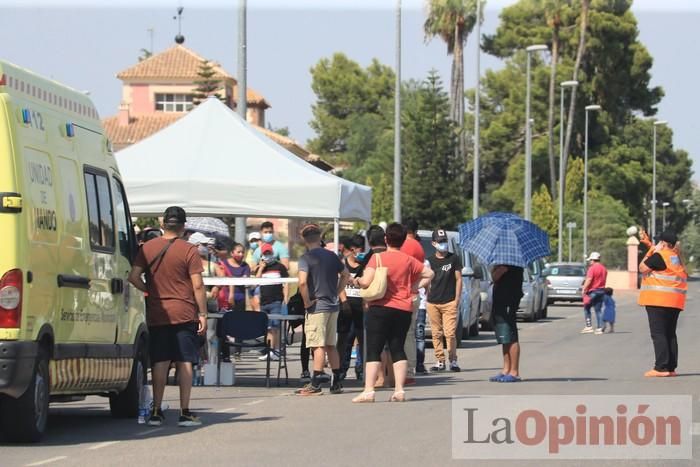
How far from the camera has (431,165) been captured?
71188 millimetres

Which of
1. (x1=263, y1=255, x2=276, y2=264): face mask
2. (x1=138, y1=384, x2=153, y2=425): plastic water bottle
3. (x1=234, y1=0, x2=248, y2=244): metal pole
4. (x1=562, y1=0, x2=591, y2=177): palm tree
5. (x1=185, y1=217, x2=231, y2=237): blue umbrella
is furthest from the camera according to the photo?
(x1=562, y1=0, x2=591, y2=177): palm tree

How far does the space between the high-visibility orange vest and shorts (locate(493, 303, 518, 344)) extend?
5.82ft

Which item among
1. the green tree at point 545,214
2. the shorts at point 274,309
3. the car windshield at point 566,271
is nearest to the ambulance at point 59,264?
the shorts at point 274,309

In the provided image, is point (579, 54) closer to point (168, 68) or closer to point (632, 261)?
point (632, 261)

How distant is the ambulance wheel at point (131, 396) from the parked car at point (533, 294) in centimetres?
2224

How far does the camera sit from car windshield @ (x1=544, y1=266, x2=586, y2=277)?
48.8 metres

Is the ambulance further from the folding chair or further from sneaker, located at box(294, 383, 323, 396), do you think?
the folding chair

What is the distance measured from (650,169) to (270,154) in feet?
237

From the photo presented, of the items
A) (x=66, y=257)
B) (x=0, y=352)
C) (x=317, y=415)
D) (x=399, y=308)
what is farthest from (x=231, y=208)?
(x=0, y=352)

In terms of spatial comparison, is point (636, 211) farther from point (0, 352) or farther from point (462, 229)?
point (0, 352)

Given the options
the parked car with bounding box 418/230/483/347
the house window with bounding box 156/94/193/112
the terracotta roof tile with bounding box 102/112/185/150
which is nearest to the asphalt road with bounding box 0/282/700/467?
the parked car with bounding box 418/230/483/347

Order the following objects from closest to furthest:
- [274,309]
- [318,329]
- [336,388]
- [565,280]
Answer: [318,329]
[336,388]
[274,309]
[565,280]

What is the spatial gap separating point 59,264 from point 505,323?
7530 mm

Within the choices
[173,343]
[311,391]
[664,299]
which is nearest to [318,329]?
[311,391]
